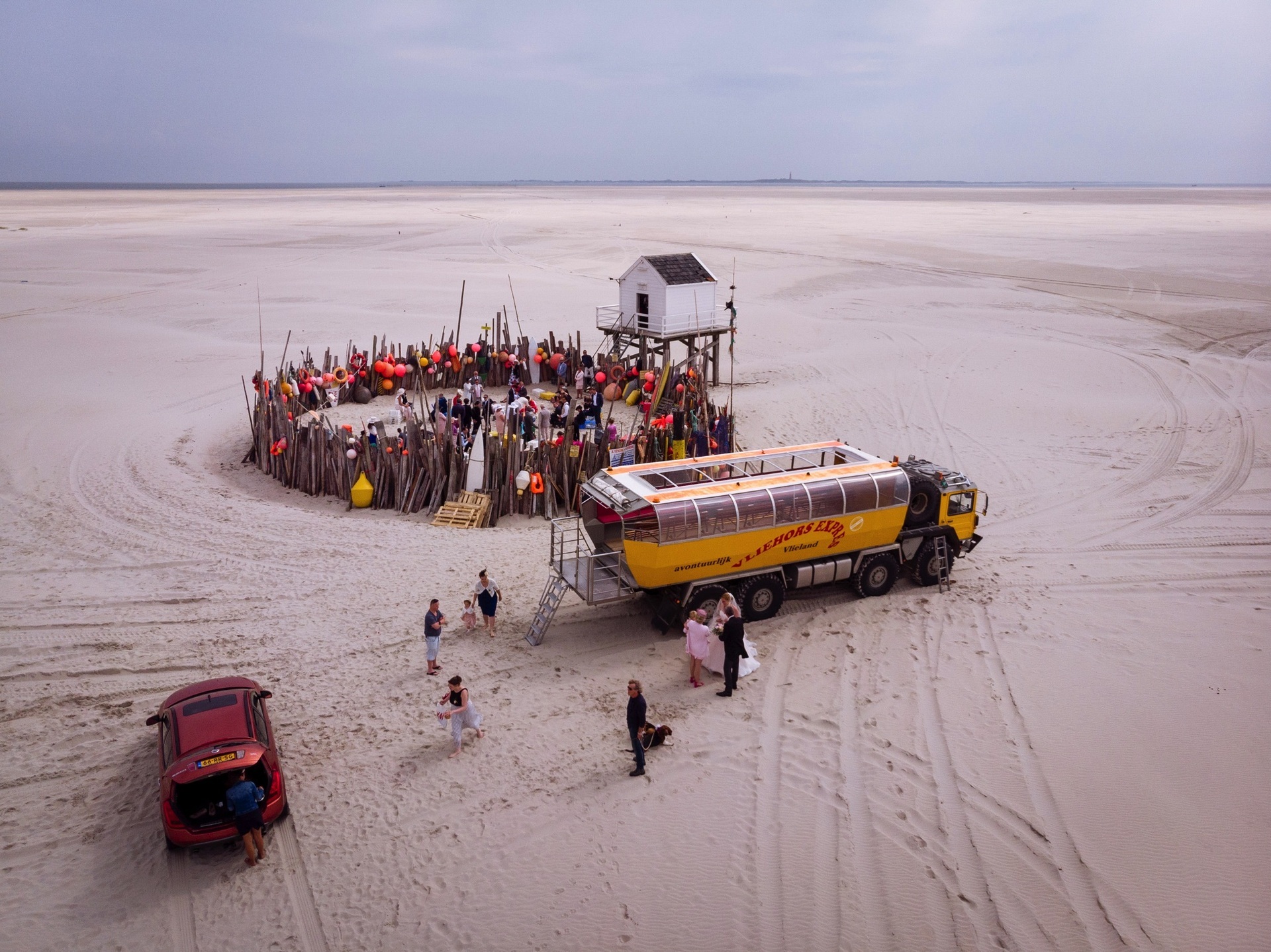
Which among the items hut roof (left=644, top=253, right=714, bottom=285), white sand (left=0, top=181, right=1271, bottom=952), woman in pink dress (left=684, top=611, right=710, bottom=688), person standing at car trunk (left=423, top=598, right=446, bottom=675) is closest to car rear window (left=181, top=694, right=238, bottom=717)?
white sand (left=0, top=181, right=1271, bottom=952)

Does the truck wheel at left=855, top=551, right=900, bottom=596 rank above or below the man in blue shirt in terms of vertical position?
above

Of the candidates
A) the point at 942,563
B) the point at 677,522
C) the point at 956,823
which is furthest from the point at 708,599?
the point at 956,823

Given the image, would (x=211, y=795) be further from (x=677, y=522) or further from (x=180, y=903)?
(x=677, y=522)

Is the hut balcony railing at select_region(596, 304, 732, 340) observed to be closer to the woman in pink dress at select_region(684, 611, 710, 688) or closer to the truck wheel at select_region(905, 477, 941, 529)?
the truck wheel at select_region(905, 477, 941, 529)

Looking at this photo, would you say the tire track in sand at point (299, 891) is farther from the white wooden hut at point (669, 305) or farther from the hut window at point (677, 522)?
the white wooden hut at point (669, 305)

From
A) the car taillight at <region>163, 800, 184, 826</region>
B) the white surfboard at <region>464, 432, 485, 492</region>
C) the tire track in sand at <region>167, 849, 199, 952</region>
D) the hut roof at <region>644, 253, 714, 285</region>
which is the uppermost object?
the hut roof at <region>644, 253, 714, 285</region>

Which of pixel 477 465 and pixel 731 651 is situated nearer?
pixel 731 651
